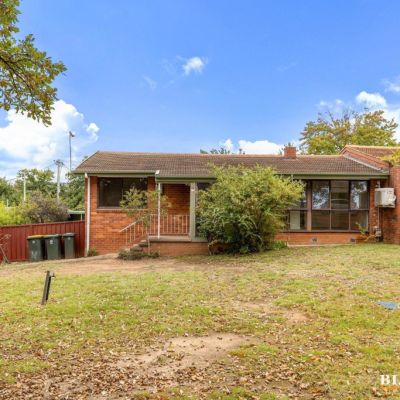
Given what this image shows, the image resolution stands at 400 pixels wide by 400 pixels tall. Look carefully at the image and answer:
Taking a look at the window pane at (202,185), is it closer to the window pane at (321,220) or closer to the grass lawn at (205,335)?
the window pane at (321,220)

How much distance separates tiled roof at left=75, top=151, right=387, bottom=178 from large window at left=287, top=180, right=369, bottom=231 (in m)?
0.71

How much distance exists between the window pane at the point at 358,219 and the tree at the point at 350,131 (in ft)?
52.6

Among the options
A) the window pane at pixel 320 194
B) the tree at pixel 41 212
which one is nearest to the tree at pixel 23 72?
the window pane at pixel 320 194

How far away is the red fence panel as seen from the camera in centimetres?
1483

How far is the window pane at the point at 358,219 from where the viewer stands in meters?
14.4

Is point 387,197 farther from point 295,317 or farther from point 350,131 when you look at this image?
point 350,131

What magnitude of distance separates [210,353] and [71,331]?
2.15 m

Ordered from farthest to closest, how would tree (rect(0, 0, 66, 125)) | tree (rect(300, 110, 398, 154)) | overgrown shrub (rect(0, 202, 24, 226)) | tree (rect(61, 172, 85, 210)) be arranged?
tree (rect(61, 172, 85, 210))
tree (rect(300, 110, 398, 154))
overgrown shrub (rect(0, 202, 24, 226))
tree (rect(0, 0, 66, 125))

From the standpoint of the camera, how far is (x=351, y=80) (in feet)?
70.7

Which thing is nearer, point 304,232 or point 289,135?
point 304,232

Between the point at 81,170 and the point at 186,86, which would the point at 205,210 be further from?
the point at 186,86

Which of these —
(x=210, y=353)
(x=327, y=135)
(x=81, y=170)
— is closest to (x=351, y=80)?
(x=327, y=135)

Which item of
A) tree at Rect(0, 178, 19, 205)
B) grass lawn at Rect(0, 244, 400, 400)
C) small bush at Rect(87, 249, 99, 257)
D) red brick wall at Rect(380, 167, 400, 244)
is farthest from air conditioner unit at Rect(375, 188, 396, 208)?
tree at Rect(0, 178, 19, 205)

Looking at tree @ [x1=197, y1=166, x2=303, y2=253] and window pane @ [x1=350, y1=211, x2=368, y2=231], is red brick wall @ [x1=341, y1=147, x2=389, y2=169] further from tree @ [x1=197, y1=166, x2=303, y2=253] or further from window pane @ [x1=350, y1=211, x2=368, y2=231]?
tree @ [x1=197, y1=166, x2=303, y2=253]
